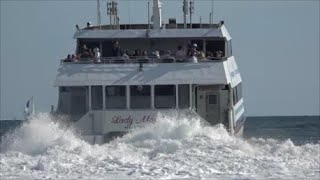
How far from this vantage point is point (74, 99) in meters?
26.6

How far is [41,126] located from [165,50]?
577cm

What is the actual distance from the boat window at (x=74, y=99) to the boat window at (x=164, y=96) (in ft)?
6.98

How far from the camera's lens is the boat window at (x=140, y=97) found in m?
25.7

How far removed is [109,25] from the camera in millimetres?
31141

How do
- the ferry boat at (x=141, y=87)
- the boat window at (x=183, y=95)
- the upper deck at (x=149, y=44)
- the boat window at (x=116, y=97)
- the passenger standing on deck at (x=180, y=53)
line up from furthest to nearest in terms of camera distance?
the passenger standing on deck at (x=180, y=53), the upper deck at (x=149, y=44), the boat window at (x=116, y=97), the boat window at (x=183, y=95), the ferry boat at (x=141, y=87)

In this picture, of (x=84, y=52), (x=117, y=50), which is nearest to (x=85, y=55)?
(x=84, y=52)

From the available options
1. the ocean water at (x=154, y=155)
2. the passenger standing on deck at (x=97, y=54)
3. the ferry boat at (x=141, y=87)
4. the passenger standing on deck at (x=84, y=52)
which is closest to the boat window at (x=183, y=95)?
the ferry boat at (x=141, y=87)

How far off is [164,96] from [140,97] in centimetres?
72

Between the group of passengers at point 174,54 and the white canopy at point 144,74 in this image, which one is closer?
the white canopy at point 144,74

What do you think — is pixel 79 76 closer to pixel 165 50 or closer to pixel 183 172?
pixel 165 50

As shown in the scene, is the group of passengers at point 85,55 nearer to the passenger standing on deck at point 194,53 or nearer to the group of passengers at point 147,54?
the group of passengers at point 147,54

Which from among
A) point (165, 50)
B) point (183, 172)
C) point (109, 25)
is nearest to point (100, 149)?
point (183, 172)

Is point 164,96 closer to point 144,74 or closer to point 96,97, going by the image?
point 144,74

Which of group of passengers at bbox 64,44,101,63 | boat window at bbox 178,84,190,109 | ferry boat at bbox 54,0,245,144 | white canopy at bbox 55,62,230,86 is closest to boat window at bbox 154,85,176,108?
ferry boat at bbox 54,0,245,144
